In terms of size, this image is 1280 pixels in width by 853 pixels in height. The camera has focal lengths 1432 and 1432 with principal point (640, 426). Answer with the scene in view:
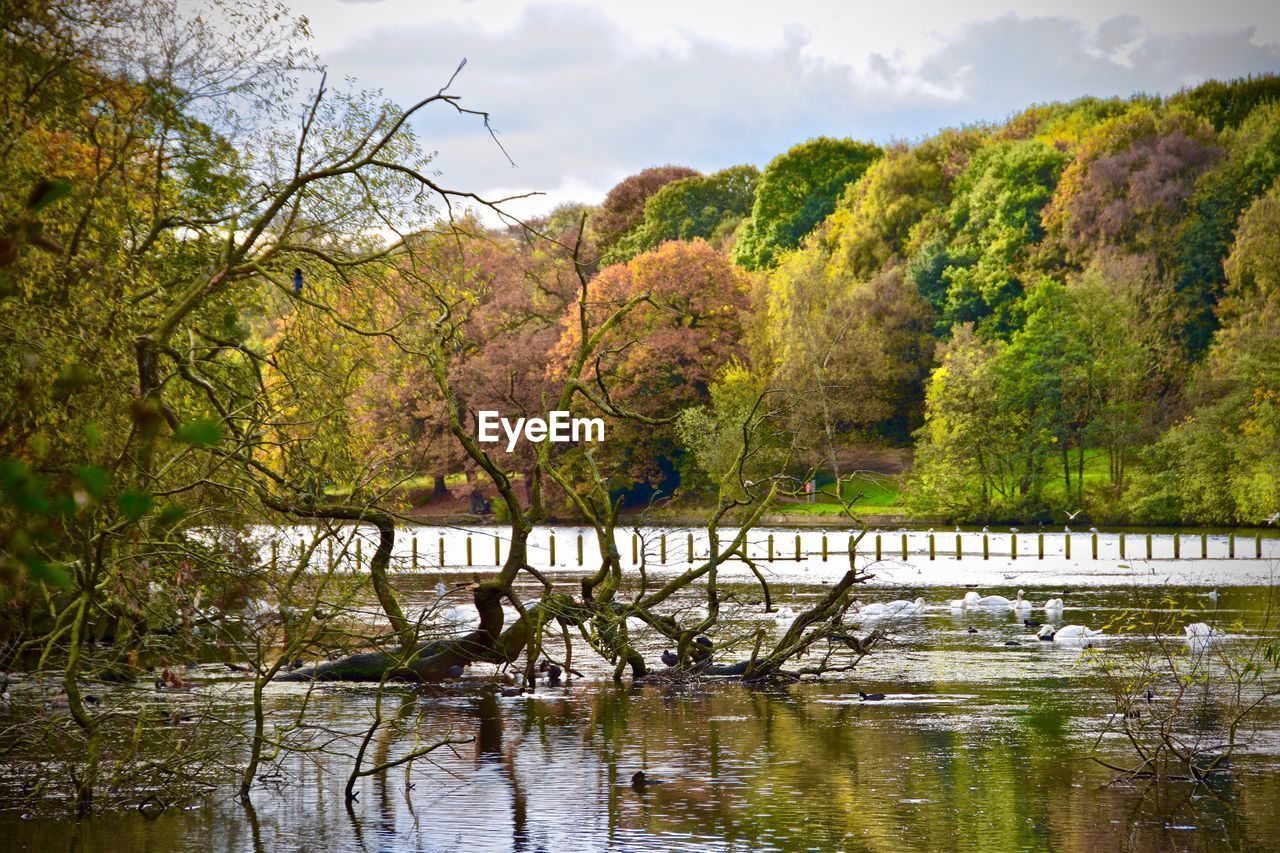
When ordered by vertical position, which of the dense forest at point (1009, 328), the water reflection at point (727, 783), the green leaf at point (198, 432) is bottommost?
the water reflection at point (727, 783)

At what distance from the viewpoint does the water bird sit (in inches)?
516

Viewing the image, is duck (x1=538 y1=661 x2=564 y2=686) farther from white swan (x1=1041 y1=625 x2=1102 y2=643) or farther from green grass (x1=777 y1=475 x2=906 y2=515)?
green grass (x1=777 y1=475 x2=906 y2=515)

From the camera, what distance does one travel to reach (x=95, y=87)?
47.3ft

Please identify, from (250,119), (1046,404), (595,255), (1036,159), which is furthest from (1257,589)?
(595,255)

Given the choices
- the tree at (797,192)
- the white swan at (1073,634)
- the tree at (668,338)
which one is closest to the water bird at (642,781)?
the white swan at (1073,634)

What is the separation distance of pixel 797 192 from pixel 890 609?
162ft

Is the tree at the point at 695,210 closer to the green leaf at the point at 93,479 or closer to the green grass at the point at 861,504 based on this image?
the green grass at the point at 861,504

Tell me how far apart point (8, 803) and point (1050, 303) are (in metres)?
51.2

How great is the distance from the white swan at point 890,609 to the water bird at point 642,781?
1499 cm

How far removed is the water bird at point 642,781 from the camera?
13102mm

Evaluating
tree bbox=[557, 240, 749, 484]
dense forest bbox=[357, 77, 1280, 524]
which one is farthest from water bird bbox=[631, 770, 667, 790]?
tree bbox=[557, 240, 749, 484]

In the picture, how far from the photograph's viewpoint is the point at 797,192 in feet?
248

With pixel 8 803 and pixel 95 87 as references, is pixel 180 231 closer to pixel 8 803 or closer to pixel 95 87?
pixel 95 87

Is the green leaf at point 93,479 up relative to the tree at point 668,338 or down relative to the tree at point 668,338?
down
